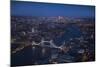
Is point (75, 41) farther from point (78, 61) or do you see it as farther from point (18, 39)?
point (18, 39)

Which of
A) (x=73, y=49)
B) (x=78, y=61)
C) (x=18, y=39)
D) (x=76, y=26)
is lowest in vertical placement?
(x=78, y=61)
